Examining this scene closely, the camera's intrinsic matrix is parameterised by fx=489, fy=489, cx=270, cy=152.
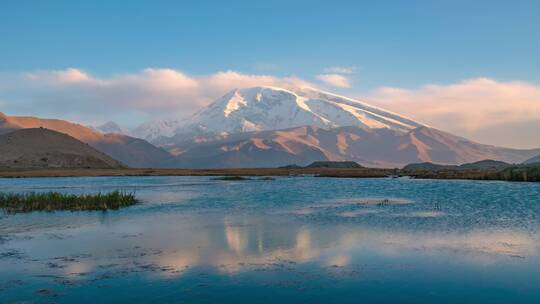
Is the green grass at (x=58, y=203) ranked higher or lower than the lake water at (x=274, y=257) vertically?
higher

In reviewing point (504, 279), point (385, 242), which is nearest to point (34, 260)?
point (385, 242)

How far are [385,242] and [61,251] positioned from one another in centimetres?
1751

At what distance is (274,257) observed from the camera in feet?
77.2

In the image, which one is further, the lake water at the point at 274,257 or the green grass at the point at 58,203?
the green grass at the point at 58,203

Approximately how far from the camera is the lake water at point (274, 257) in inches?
694

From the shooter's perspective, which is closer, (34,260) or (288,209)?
(34,260)

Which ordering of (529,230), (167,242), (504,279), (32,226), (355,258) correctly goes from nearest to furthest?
(504,279) → (355,258) → (167,242) → (529,230) → (32,226)

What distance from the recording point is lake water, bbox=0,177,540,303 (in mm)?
17625

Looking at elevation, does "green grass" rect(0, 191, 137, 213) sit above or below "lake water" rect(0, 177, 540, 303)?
above

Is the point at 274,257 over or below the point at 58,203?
below

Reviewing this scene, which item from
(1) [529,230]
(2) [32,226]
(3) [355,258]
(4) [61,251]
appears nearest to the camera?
(3) [355,258]

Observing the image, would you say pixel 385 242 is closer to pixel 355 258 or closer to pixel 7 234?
pixel 355 258

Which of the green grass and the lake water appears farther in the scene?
the green grass

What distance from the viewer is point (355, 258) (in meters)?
23.2
